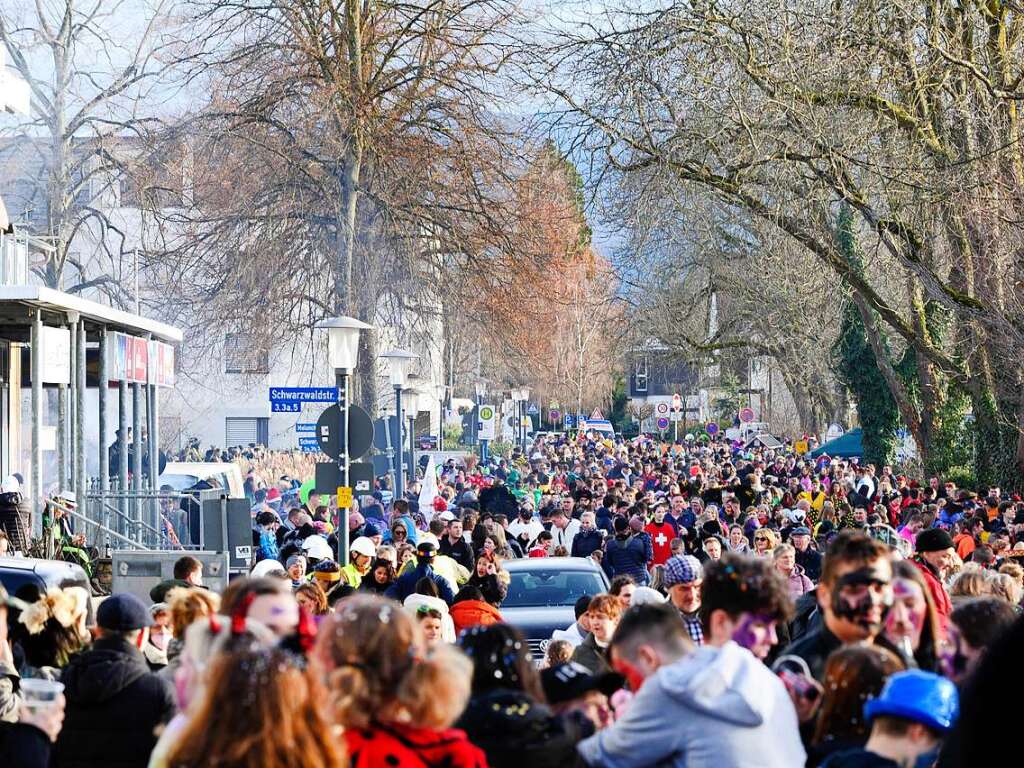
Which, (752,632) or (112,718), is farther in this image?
(112,718)

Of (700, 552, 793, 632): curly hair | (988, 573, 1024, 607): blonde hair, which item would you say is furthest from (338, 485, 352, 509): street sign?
(700, 552, 793, 632): curly hair

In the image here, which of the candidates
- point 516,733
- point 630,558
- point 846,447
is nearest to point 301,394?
point 630,558

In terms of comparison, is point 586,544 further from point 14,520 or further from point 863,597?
point 863,597

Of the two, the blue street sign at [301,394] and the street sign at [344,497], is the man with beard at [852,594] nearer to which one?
the street sign at [344,497]

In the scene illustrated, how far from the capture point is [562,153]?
24.5 metres

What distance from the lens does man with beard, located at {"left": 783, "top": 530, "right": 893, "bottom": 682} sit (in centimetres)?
546

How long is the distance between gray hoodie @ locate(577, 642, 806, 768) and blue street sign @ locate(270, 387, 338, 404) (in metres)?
14.3

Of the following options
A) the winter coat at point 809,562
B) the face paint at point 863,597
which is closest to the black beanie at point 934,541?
the winter coat at point 809,562

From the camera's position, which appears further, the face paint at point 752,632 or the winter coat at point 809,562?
the winter coat at point 809,562

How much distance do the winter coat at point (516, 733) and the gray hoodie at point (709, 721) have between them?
15cm

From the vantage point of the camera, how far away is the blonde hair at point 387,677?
4.18 metres

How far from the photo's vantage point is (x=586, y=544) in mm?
20609

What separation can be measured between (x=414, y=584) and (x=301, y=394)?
6.02 m

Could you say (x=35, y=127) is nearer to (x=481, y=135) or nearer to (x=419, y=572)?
(x=481, y=135)
